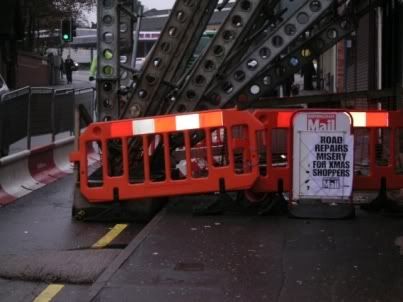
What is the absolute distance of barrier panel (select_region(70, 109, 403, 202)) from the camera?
7.27 metres

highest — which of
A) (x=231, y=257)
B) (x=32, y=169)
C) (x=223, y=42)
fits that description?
(x=223, y=42)

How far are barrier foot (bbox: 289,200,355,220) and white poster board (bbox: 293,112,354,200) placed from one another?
0.16m

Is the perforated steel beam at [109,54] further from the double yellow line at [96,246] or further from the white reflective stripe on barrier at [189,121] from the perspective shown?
the double yellow line at [96,246]

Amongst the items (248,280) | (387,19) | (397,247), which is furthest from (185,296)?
(387,19)

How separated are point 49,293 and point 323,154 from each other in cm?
322

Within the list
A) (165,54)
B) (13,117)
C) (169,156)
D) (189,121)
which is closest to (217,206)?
(169,156)

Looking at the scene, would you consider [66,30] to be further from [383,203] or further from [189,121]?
[383,203]

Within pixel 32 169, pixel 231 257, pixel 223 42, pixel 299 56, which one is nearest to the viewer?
pixel 231 257

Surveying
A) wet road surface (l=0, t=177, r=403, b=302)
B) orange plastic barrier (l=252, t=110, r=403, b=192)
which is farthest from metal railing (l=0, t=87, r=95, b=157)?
orange plastic barrier (l=252, t=110, r=403, b=192)

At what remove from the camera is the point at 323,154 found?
7.25 m

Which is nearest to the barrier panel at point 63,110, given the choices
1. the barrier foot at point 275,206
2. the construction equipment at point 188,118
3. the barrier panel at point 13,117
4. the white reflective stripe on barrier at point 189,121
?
the barrier panel at point 13,117

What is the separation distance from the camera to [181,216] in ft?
24.7

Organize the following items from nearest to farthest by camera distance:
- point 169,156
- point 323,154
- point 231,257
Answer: point 231,257, point 323,154, point 169,156

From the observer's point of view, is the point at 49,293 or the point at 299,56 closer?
the point at 49,293
